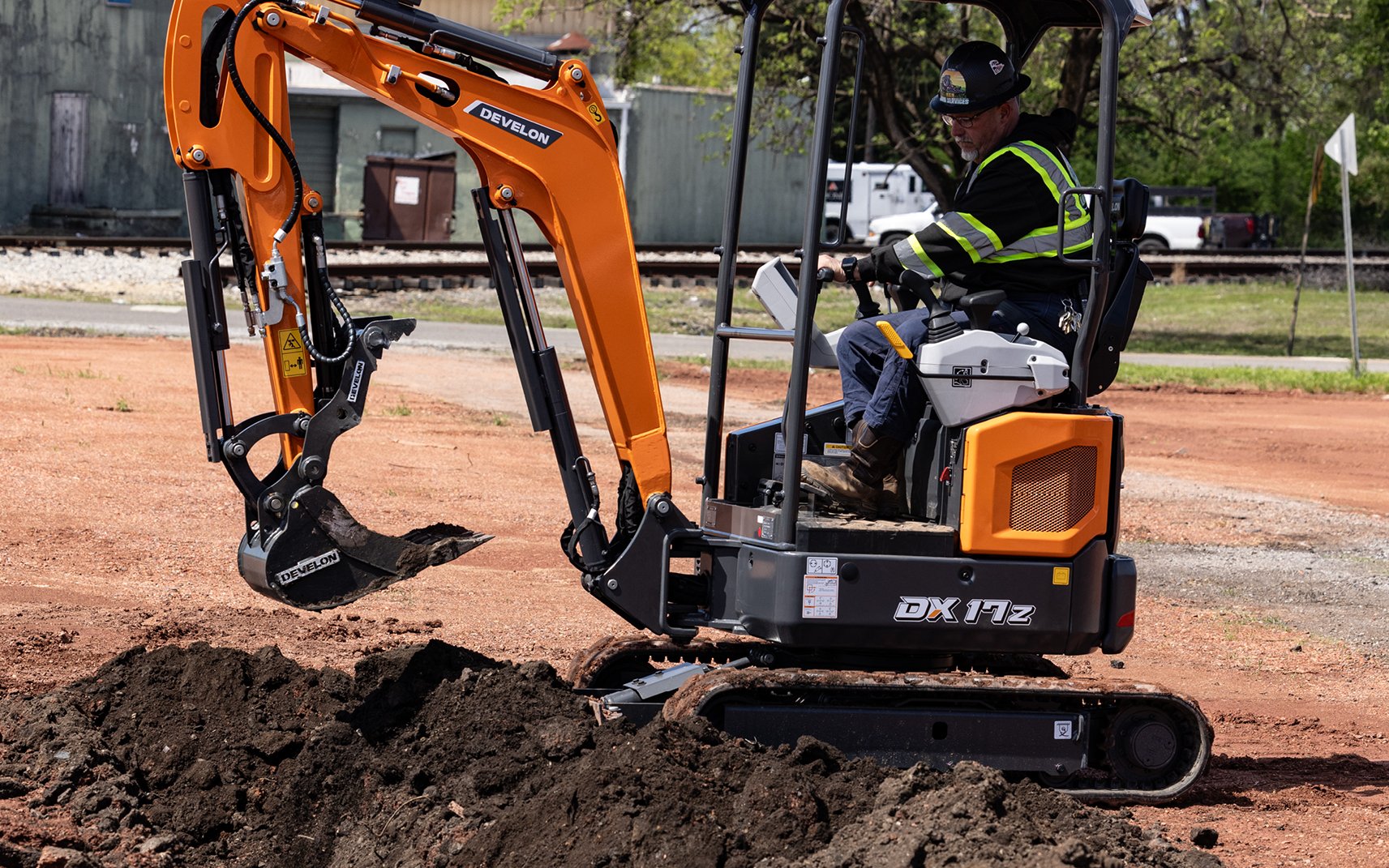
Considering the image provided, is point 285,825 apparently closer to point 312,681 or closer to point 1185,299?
point 312,681

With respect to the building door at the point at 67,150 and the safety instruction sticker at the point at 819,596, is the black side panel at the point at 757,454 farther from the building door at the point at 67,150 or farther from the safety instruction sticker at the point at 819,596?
the building door at the point at 67,150

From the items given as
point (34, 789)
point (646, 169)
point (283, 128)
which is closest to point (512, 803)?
point (34, 789)

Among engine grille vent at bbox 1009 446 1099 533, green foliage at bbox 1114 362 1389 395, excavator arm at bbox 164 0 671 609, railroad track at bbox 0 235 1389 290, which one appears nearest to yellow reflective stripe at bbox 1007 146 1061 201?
engine grille vent at bbox 1009 446 1099 533

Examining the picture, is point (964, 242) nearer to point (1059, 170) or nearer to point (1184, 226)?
point (1059, 170)

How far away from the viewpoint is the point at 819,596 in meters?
5.74

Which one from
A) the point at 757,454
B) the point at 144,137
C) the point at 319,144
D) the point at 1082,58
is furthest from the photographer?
the point at 319,144

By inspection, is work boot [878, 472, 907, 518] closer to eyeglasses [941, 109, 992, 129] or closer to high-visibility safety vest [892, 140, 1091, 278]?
high-visibility safety vest [892, 140, 1091, 278]

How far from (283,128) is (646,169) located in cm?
3509

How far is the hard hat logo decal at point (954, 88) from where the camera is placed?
19.1 feet

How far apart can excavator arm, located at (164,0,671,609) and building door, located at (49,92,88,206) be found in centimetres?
3366

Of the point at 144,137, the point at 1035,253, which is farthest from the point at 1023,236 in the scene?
the point at 144,137

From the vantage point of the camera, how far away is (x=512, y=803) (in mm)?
5363

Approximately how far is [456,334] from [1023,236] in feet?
52.8

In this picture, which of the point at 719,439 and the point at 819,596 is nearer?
the point at 819,596
